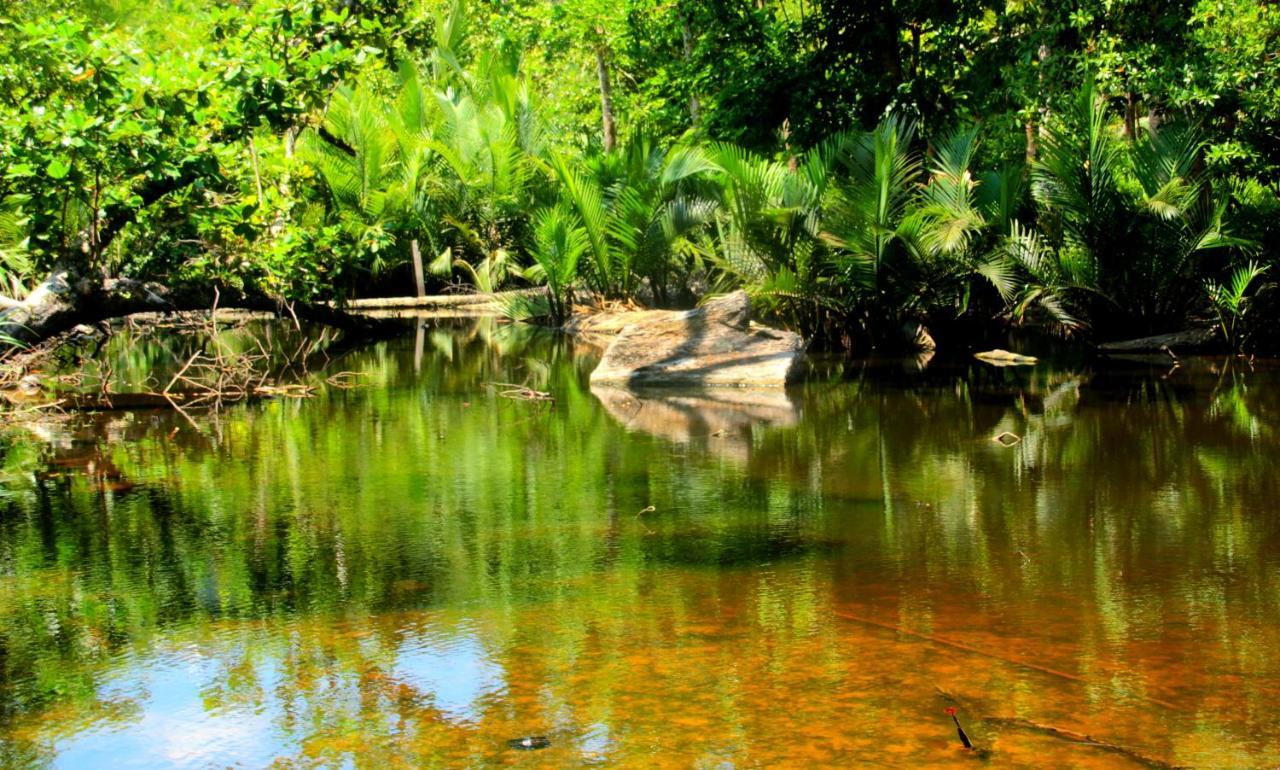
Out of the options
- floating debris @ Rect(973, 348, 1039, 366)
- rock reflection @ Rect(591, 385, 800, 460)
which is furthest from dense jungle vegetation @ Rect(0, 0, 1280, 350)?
rock reflection @ Rect(591, 385, 800, 460)

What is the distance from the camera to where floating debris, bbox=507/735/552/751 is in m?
3.16

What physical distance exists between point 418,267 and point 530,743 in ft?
57.3

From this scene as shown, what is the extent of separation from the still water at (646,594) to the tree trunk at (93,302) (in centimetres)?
167

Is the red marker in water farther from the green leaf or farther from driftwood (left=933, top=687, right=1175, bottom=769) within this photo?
the green leaf

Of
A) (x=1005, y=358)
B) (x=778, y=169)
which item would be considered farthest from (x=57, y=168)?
(x=1005, y=358)

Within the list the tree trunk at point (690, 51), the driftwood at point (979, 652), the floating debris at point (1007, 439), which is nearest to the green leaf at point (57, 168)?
the floating debris at point (1007, 439)

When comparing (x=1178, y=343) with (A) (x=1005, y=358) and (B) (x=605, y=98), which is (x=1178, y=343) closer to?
(A) (x=1005, y=358)

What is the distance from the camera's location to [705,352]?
11117mm

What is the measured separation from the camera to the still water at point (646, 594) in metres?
3.26

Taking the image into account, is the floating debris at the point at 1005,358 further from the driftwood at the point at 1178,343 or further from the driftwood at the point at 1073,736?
the driftwood at the point at 1073,736

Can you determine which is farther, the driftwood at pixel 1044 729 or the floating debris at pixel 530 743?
the floating debris at pixel 530 743

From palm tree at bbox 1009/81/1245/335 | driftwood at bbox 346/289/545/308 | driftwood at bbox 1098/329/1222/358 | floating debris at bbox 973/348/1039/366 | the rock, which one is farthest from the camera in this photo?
driftwood at bbox 346/289/545/308

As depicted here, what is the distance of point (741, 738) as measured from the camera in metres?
3.19

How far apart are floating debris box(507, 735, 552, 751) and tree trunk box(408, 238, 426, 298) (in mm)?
17114
